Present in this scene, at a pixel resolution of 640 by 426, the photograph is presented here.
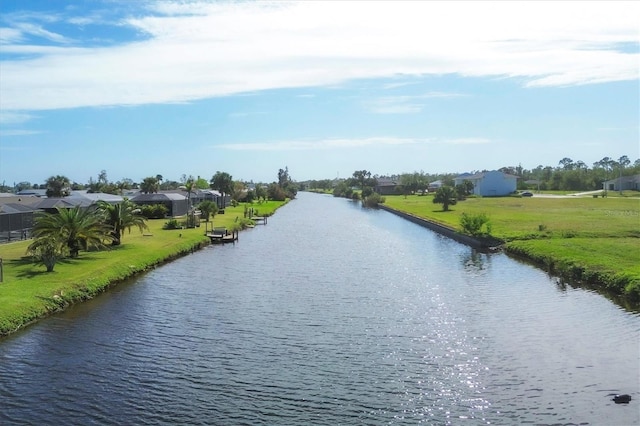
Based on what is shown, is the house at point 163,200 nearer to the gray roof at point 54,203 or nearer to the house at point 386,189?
the gray roof at point 54,203

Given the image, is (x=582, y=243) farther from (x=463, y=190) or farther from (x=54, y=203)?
(x=463, y=190)

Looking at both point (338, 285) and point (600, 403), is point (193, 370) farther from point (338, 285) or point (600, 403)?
point (338, 285)

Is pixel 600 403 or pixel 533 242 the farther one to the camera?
pixel 533 242

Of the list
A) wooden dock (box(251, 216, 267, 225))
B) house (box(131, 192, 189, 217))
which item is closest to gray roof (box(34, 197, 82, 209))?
house (box(131, 192, 189, 217))

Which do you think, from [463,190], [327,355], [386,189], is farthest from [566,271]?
[386,189]

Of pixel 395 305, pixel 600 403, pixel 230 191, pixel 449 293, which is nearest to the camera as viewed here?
pixel 600 403

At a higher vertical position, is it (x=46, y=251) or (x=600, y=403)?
(x=46, y=251)

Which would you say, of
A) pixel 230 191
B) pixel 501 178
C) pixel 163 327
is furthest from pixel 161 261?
pixel 501 178

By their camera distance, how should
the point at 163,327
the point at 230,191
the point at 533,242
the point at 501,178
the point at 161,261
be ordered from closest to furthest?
the point at 163,327 < the point at 161,261 < the point at 533,242 < the point at 230,191 < the point at 501,178
